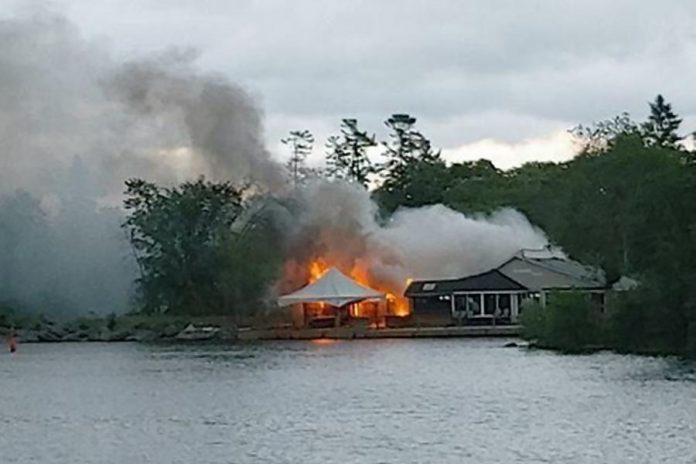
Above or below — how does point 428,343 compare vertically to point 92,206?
below

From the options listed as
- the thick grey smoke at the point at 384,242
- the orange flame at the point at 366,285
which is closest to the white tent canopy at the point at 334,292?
the orange flame at the point at 366,285

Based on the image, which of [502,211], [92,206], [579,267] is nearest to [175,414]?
[579,267]

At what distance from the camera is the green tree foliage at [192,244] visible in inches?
4117

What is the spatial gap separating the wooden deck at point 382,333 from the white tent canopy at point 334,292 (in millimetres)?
1797

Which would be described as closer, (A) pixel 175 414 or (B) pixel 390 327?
(A) pixel 175 414

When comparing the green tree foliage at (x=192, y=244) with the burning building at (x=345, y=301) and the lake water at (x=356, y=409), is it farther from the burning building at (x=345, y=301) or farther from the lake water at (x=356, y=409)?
the lake water at (x=356, y=409)

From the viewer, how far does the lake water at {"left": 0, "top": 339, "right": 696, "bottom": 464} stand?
3709 cm

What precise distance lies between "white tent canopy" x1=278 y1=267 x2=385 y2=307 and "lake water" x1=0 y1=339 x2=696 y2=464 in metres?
15.7

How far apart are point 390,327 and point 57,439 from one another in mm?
53569

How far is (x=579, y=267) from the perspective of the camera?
9762 centimetres

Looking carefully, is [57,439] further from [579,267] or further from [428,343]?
[579,267]

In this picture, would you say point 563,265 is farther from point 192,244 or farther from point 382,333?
point 192,244

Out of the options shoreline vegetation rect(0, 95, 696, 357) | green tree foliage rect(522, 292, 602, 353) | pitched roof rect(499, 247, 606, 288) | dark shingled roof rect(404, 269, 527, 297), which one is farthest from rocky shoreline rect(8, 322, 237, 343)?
green tree foliage rect(522, 292, 602, 353)

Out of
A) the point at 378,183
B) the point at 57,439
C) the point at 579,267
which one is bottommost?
the point at 57,439
